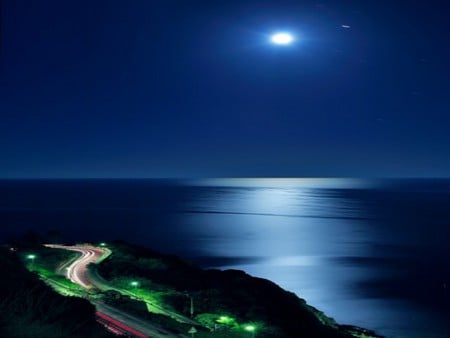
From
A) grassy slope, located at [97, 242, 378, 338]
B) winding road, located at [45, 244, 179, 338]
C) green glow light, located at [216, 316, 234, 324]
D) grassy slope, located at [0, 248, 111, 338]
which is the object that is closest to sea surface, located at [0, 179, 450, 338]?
grassy slope, located at [97, 242, 378, 338]

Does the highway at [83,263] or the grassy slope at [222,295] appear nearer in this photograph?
the grassy slope at [222,295]

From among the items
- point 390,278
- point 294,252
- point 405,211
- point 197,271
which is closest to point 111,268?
point 197,271

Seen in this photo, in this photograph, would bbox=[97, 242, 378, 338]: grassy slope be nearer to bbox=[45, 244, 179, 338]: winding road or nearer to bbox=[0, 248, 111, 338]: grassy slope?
bbox=[45, 244, 179, 338]: winding road

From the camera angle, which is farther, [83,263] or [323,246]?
[323,246]

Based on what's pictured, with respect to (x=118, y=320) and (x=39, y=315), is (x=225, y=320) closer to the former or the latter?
(x=118, y=320)

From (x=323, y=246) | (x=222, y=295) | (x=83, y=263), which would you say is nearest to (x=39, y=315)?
(x=222, y=295)

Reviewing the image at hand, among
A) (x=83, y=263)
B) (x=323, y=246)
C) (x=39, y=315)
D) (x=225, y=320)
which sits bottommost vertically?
(x=323, y=246)

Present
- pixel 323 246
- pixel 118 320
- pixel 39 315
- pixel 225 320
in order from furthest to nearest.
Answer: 1. pixel 323 246
2. pixel 225 320
3. pixel 118 320
4. pixel 39 315

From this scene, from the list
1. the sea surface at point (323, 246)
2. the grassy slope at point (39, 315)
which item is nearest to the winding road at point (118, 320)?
the grassy slope at point (39, 315)

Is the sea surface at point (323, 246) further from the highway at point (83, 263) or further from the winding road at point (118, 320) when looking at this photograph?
the winding road at point (118, 320)

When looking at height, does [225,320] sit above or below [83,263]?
below

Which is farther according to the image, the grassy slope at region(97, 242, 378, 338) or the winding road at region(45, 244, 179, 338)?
the grassy slope at region(97, 242, 378, 338)

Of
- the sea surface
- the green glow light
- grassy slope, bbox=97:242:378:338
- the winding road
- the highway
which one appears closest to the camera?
the winding road
